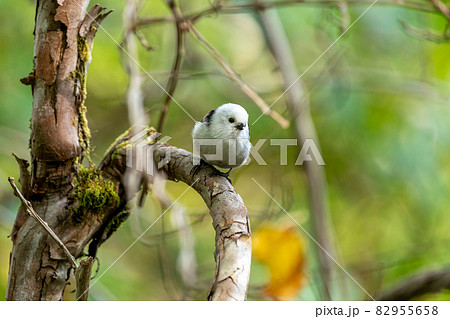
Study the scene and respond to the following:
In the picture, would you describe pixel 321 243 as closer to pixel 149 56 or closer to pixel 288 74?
pixel 288 74

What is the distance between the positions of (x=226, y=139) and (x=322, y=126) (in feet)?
6.52

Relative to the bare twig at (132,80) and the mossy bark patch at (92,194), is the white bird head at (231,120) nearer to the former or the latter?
the bare twig at (132,80)

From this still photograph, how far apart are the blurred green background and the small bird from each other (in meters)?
1.01

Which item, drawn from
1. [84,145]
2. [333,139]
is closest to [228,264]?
[84,145]

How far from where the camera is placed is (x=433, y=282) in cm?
227

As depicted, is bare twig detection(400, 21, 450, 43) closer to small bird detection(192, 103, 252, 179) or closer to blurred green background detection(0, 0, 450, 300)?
blurred green background detection(0, 0, 450, 300)

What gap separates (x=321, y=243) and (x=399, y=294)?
0.81 meters

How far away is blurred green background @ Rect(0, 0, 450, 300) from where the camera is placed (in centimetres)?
328

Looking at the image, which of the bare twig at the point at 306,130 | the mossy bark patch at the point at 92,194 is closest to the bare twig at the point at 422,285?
the bare twig at the point at 306,130

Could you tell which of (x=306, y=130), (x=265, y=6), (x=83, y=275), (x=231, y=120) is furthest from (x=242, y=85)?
(x=83, y=275)

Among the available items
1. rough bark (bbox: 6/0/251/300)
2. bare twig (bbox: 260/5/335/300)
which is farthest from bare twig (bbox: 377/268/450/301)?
rough bark (bbox: 6/0/251/300)

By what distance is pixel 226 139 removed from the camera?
2.13 m

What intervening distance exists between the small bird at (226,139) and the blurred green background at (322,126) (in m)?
1.01

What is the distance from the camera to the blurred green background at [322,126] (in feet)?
10.8
